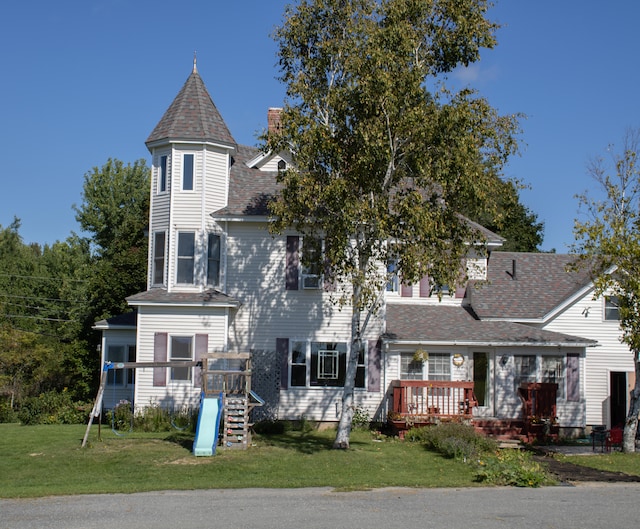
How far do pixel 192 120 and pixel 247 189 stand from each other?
305 centimetres

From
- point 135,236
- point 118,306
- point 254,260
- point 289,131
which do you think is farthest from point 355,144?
point 135,236

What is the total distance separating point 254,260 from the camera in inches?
1022

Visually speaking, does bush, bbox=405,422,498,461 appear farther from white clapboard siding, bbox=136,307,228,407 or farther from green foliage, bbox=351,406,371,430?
white clapboard siding, bbox=136,307,228,407

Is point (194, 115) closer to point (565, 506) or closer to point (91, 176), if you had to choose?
point (565, 506)

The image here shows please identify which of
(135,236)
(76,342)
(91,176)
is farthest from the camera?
(91,176)

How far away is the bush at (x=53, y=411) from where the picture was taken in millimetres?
27234

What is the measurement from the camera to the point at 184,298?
24609 mm

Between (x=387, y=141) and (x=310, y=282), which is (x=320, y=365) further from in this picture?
(x=387, y=141)

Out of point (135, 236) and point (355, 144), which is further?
point (135, 236)

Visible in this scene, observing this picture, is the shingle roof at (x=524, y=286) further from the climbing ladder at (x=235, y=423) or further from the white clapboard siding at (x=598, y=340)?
the climbing ladder at (x=235, y=423)

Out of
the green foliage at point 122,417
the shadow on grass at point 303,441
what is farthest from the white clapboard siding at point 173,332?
the shadow on grass at point 303,441

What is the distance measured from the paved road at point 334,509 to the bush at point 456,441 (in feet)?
12.1

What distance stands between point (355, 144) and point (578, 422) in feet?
42.3

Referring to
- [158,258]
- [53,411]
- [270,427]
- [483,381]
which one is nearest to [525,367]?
[483,381]
